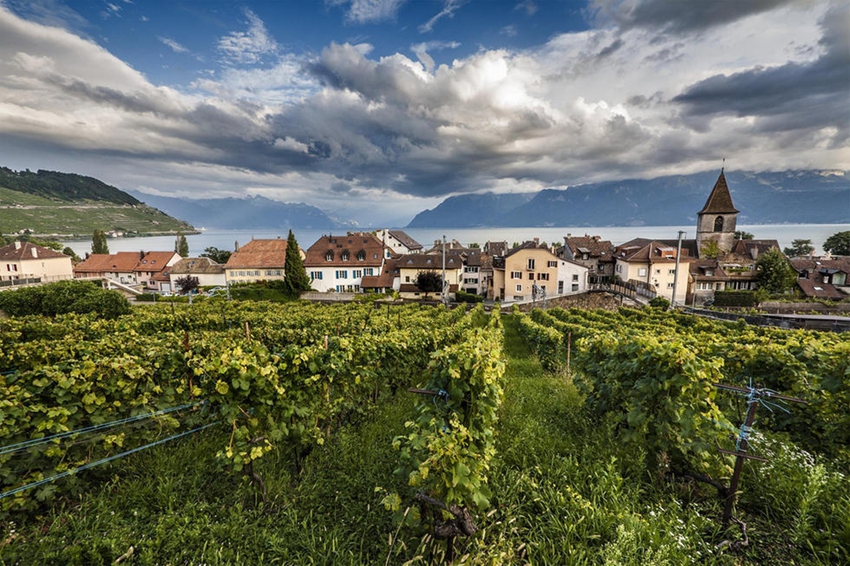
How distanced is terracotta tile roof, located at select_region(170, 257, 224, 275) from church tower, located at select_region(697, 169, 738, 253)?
99604 mm

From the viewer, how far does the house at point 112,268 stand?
68.8 meters

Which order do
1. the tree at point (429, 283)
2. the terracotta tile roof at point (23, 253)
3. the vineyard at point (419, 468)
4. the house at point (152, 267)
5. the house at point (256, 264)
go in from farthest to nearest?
1. the house at point (152, 267)
2. the house at point (256, 264)
3. the terracotta tile roof at point (23, 253)
4. the tree at point (429, 283)
5. the vineyard at point (419, 468)

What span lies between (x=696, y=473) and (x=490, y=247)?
74.1m

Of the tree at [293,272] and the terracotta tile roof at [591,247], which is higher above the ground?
the terracotta tile roof at [591,247]

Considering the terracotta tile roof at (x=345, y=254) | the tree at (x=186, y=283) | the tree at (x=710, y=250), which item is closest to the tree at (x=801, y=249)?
the tree at (x=710, y=250)

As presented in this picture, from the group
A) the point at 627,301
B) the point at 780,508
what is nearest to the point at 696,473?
the point at 780,508

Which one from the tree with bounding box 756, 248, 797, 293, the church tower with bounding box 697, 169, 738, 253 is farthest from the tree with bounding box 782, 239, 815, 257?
the tree with bounding box 756, 248, 797, 293

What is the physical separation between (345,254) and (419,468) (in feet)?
190

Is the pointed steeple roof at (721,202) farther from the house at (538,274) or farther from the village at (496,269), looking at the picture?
the house at (538,274)

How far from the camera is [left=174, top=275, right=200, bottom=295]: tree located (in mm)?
60031

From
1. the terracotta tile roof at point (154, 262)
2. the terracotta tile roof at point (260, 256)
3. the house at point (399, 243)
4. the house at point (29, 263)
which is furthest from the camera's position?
the house at point (399, 243)

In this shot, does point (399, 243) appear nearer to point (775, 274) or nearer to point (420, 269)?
point (420, 269)

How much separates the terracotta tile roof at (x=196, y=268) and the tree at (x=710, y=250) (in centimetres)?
9718

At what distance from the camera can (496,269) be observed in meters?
55.2
